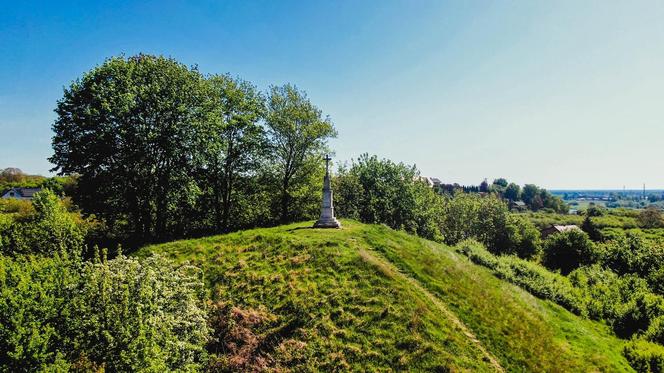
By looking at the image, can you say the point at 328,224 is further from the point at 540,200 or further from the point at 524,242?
the point at 540,200

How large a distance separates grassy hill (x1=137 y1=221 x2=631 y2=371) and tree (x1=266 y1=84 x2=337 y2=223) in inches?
541

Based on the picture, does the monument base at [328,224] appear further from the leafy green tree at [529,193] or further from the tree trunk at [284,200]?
the leafy green tree at [529,193]

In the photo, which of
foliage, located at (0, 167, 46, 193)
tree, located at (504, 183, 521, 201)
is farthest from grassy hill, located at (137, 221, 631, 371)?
tree, located at (504, 183, 521, 201)

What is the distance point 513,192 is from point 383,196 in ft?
522

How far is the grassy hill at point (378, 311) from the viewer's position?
14.4 meters

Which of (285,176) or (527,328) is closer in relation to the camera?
(527,328)

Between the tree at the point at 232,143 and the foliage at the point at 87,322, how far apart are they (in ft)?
65.2

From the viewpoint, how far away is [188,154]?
28.5m

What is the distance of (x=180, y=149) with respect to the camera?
27.6 m

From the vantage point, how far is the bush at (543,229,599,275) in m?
52.1

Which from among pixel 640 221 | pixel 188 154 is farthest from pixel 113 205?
pixel 640 221

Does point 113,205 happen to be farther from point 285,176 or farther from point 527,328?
point 527,328

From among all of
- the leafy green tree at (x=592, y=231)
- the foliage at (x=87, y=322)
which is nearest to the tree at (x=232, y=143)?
the foliage at (x=87, y=322)

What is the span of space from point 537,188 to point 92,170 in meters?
195
